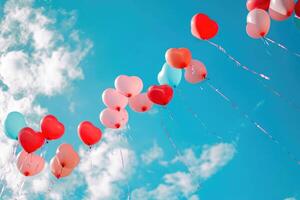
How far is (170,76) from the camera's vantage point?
400 inches

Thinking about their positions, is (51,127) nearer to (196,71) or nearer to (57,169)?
(57,169)

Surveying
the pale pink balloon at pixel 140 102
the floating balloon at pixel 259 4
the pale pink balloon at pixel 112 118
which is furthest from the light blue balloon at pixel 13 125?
the floating balloon at pixel 259 4

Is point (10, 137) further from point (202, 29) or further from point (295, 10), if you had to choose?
point (295, 10)

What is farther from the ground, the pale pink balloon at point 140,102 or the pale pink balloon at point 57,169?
the pale pink balloon at point 140,102

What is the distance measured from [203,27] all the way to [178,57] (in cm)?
92

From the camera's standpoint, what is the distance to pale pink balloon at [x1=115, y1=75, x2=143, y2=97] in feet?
32.4

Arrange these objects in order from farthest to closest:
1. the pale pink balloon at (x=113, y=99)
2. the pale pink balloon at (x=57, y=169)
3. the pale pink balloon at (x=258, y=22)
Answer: the pale pink balloon at (x=113, y=99) < the pale pink balloon at (x=57, y=169) < the pale pink balloon at (x=258, y=22)

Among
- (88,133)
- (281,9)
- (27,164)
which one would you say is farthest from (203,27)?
(27,164)

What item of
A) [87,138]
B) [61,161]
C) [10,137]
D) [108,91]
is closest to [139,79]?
[108,91]

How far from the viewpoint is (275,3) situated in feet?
29.5

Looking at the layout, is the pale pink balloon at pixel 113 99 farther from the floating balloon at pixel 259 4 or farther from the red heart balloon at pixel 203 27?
the floating balloon at pixel 259 4

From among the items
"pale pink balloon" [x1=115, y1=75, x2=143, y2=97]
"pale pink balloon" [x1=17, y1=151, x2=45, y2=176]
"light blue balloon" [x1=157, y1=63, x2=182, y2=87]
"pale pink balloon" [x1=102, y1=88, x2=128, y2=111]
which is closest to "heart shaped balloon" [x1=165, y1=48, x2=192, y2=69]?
"light blue balloon" [x1=157, y1=63, x2=182, y2=87]

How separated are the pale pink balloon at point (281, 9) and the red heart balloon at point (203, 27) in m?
1.33

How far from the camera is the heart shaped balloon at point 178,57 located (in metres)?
9.57
